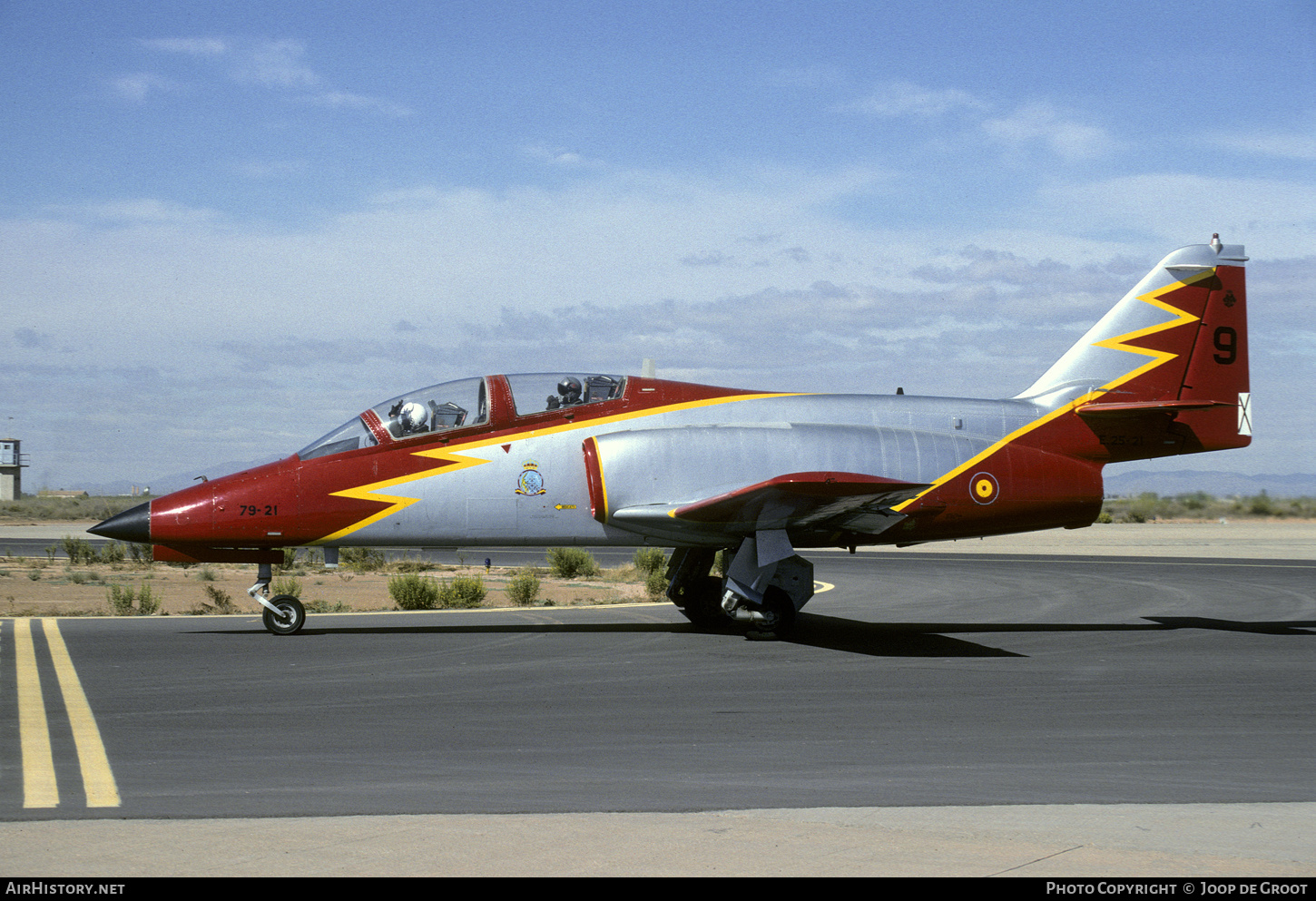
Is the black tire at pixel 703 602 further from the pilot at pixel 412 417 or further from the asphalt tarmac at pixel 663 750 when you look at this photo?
the pilot at pixel 412 417

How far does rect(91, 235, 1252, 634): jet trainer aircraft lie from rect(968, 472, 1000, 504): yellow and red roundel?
27 millimetres

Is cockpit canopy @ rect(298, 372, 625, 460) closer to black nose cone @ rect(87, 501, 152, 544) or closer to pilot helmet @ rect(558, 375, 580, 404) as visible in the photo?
pilot helmet @ rect(558, 375, 580, 404)

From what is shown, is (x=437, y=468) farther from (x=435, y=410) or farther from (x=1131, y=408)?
(x=1131, y=408)

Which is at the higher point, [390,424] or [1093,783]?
[390,424]

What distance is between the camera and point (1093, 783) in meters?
6.81

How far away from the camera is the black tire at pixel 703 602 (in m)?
15.8

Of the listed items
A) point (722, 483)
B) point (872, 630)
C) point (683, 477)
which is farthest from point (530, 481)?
point (872, 630)

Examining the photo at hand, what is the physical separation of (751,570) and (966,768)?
705 cm

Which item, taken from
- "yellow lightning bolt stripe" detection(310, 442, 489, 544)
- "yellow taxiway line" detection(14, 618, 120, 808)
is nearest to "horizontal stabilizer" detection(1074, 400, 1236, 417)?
"yellow lightning bolt stripe" detection(310, 442, 489, 544)

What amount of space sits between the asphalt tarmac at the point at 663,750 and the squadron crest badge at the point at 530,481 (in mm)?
1812

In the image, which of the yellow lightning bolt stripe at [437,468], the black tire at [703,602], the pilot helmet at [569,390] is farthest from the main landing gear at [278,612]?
the black tire at [703,602]

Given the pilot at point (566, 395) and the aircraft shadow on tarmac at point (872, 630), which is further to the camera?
the pilot at point (566, 395)

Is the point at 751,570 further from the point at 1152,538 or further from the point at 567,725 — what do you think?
the point at 1152,538
